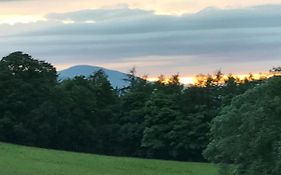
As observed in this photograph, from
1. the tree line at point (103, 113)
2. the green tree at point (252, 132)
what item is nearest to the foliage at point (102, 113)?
the tree line at point (103, 113)

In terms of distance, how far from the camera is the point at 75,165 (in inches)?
1695

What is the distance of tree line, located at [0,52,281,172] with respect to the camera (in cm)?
6319

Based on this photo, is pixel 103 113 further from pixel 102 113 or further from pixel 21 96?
pixel 21 96

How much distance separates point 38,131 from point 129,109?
387 inches

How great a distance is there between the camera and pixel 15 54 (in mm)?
68188

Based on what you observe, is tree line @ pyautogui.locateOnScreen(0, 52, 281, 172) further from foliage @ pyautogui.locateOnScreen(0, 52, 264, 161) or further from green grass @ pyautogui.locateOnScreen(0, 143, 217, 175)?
green grass @ pyautogui.locateOnScreen(0, 143, 217, 175)

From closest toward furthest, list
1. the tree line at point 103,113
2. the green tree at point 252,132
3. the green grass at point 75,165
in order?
the green tree at point 252,132 < the green grass at point 75,165 < the tree line at point 103,113

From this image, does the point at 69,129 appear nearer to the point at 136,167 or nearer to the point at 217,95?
the point at 217,95

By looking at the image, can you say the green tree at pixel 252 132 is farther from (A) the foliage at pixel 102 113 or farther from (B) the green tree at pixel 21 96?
(B) the green tree at pixel 21 96

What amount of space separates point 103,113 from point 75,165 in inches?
1008

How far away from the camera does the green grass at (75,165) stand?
128 feet

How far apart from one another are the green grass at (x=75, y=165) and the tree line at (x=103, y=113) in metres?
12.6

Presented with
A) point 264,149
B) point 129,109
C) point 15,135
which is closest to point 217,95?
point 129,109

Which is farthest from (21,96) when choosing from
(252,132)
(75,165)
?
(252,132)
